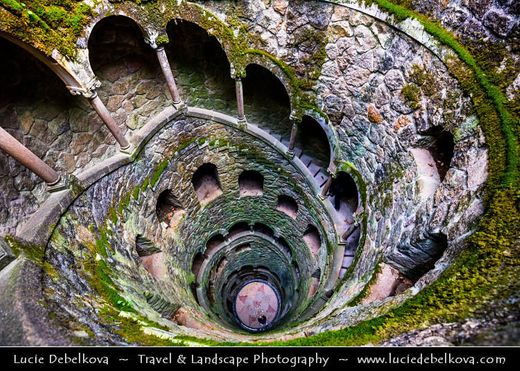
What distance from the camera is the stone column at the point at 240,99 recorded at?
295 inches

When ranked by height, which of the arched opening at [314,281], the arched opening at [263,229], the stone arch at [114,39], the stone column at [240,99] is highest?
the stone arch at [114,39]

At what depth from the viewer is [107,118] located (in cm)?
602

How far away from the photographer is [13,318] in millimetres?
3398

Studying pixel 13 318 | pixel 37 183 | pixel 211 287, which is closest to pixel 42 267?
pixel 13 318

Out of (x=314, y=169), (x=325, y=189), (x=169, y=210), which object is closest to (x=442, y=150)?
(x=325, y=189)

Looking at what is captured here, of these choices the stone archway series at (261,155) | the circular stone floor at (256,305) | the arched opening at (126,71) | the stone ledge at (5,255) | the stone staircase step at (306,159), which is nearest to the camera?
the stone archway series at (261,155)

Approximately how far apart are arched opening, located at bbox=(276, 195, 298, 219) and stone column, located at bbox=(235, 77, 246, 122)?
409 cm

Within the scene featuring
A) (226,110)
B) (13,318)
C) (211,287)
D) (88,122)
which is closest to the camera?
(13,318)

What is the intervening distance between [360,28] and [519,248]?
4.70 m

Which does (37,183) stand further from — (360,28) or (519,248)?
(519,248)

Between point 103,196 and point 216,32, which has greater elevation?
point 216,32

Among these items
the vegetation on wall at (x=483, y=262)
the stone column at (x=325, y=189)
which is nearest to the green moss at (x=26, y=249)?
the vegetation on wall at (x=483, y=262)

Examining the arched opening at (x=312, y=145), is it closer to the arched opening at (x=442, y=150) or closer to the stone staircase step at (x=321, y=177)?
the stone staircase step at (x=321, y=177)

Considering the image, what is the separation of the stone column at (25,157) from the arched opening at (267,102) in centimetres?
548
